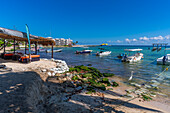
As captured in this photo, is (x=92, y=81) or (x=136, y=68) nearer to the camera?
(x=92, y=81)

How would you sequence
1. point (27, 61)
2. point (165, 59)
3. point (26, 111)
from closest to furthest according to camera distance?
point (26, 111) < point (27, 61) < point (165, 59)

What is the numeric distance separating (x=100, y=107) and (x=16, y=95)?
11.3 ft

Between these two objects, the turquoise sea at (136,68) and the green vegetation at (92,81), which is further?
the turquoise sea at (136,68)

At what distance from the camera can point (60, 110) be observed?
378 centimetres

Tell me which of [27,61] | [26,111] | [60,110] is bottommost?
[60,110]

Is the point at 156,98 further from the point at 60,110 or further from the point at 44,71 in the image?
the point at 44,71

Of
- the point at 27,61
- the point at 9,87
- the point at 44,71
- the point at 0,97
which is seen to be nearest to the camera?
the point at 0,97

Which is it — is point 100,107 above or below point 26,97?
below

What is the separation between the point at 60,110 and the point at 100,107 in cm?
179

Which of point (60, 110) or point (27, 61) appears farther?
point (27, 61)

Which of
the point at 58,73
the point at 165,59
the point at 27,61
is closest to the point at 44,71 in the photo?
the point at 58,73

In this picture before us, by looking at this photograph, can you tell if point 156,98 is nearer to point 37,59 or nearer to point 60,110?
point 60,110

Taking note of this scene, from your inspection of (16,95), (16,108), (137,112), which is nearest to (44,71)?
(16,95)

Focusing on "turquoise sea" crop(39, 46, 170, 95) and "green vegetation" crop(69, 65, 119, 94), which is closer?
"green vegetation" crop(69, 65, 119, 94)
